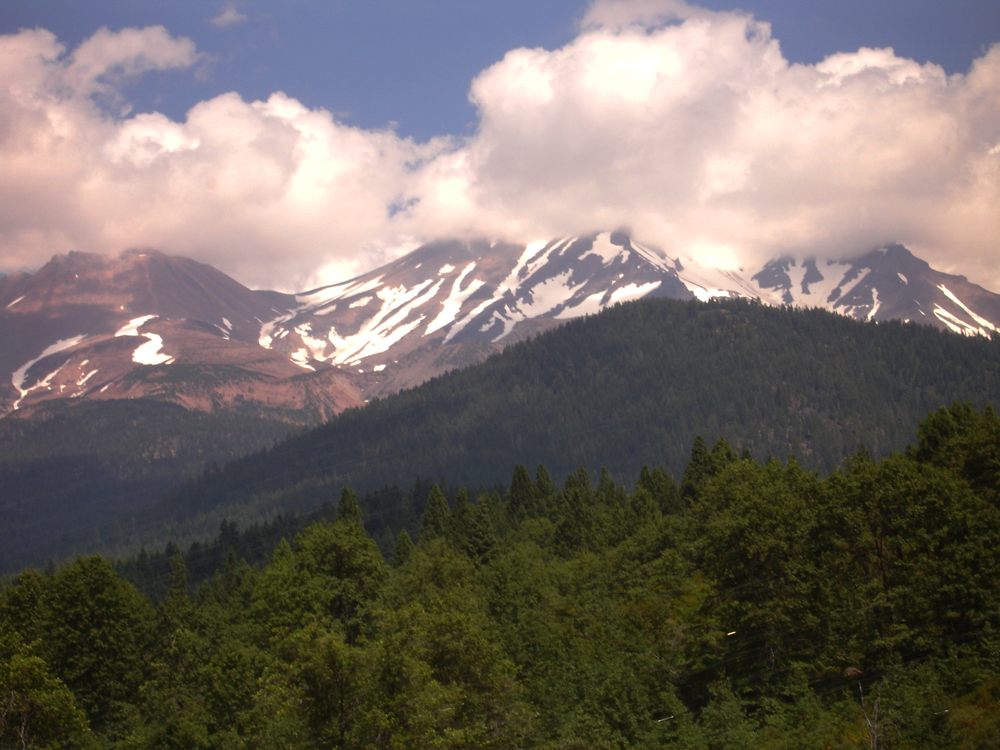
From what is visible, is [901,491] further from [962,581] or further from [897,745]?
[897,745]

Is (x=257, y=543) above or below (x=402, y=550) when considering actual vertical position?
above

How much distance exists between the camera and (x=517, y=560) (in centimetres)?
6912

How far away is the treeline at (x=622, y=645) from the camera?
123 ft

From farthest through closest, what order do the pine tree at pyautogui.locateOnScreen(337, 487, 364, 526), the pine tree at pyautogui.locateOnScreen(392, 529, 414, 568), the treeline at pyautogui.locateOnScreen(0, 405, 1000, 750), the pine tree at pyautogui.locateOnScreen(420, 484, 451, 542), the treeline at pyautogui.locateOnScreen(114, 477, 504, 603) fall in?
the treeline at pyautogui.locateOnScreen(114, 477, 504, 603)
the pine tree at pyautogui.locateOnScreen(337, 487, 364, 526)
the pine tree at pyautogui.locateOnScreen(420, 484, 451, 542)
the pine tree at pyautogui.locateOnScreen(392, 529, 414, 568)
the treeline at pyautogui.locateOnScreen(0, 405, 1000, 750)

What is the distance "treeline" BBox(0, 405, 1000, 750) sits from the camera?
123 ft

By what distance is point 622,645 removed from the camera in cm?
4825

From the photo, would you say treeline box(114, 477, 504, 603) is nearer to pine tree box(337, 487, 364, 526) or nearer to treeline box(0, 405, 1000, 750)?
pine tree box(337, 487, 364, 526)

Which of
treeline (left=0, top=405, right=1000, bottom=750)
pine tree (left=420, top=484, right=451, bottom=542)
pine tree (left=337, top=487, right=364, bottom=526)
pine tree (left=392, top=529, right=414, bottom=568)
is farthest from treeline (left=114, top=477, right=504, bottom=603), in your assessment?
treeline (left=0, top=405, right=1000, bottom=750)

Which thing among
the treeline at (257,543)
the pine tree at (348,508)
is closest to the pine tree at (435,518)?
the pine tree at (348,508)

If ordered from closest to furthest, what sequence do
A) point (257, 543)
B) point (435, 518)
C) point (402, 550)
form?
point (402, 550), point (435, 518), point (257, 543)

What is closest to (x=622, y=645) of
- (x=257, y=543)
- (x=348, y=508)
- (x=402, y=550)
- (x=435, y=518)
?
(x=402, y=550)

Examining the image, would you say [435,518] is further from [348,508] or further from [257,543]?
[257,543]

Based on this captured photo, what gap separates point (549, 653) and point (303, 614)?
17186mm

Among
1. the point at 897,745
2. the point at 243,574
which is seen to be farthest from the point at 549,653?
the point at 243,574
